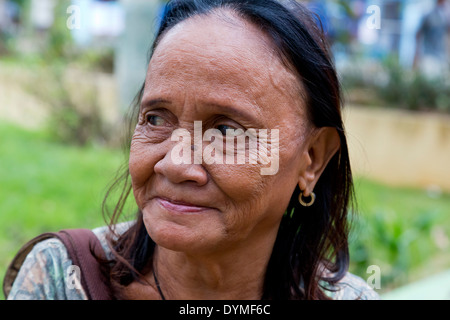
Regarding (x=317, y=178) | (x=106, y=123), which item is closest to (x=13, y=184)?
(x=106, y=123)

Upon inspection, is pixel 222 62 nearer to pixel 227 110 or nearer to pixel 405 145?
pixel 227 110

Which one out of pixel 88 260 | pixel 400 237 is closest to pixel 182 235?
pixel 88 260

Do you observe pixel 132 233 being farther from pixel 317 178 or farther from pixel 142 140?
pixel 317 178

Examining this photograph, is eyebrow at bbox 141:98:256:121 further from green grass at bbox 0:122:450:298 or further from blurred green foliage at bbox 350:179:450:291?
blurred green foliage at bbox 350:179:450:291

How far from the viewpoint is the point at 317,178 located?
207 cm

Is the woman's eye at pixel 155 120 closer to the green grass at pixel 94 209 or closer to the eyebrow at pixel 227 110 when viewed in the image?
the eyebrow at pixel 227 110

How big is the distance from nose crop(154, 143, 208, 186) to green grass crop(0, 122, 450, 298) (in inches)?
59.9

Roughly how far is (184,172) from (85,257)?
1.84 feet

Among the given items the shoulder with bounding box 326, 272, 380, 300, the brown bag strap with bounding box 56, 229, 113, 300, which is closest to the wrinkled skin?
the brown bag strap with bounding box 56, 229, 113, 300

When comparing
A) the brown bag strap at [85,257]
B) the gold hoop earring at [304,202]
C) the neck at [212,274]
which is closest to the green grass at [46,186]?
the brown bag strap at [85,257]

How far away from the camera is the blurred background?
493 centimetres

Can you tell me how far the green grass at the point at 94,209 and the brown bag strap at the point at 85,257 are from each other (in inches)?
45.2

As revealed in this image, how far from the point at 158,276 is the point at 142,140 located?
0.53m

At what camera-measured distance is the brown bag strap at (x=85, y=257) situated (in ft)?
6.38
